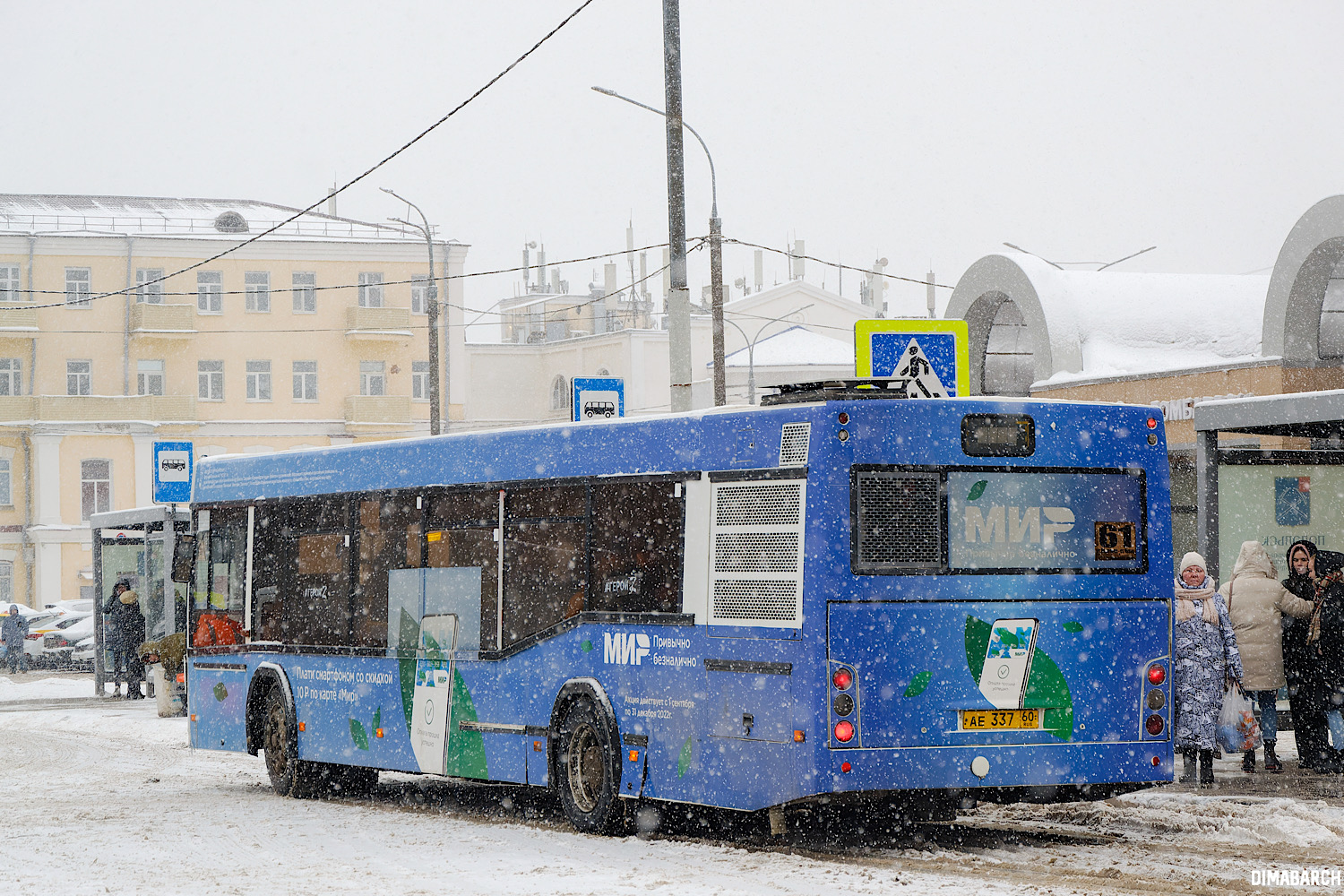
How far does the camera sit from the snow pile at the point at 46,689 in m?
33.2

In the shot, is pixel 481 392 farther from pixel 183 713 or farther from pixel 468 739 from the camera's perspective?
pixel 468 739

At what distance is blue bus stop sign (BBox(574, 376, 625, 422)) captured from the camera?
21047 millimetres

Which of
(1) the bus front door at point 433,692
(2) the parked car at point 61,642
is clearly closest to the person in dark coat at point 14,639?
(2) the parked car at point 61,642

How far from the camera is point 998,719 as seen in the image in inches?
420

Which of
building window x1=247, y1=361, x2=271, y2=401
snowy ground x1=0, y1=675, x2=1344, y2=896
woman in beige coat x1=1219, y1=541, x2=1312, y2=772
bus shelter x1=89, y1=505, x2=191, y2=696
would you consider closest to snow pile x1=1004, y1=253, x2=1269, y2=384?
bus shelter x1=89, y1=505, x2=191, y2=696

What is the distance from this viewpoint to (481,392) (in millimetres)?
81375

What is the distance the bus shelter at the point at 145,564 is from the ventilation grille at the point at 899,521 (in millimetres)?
19268

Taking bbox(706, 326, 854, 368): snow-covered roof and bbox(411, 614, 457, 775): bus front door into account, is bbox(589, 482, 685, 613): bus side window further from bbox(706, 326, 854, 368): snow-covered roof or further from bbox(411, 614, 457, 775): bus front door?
bbox(706, 326, 854, 368): snow-covered roof

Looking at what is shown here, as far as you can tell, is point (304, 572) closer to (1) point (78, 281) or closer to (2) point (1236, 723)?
(2) point (1236, 723)

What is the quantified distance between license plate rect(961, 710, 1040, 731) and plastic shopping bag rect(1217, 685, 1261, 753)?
162 inches

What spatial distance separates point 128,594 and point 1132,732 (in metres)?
22.1

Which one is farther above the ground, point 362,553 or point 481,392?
point 481,392

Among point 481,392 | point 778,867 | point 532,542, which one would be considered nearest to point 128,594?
point 532,542

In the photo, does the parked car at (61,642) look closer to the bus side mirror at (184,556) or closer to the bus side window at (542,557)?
the bus side mirror at (184,556)
